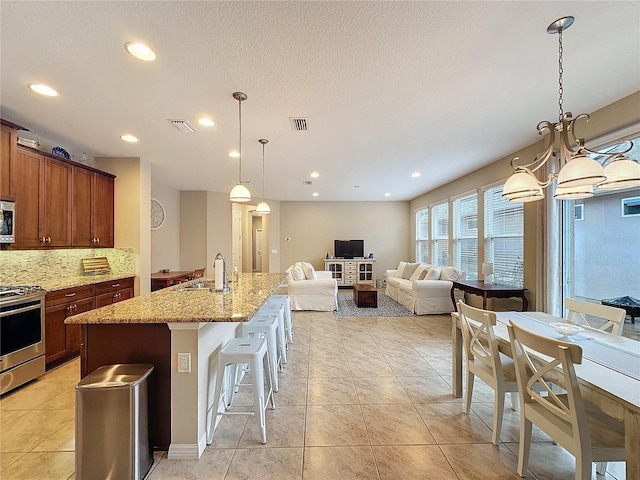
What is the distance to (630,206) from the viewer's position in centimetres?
277

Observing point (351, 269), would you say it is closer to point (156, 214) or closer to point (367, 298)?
point (367, 298)

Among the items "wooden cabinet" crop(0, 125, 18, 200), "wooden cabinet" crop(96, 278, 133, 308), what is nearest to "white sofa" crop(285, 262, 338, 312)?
"wooden cabinet" crop(96, 278, 133, 308)

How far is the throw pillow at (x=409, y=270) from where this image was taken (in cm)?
726

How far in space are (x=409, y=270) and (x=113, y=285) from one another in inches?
244

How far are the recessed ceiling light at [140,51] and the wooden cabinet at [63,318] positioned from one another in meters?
2.67

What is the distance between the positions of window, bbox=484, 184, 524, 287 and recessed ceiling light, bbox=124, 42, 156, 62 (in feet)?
15.7

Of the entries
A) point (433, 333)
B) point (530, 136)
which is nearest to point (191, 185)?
point (433, 333)

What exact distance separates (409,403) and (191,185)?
623 cm

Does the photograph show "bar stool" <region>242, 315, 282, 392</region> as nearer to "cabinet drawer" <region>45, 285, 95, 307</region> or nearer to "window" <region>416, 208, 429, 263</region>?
"cabinet drawer" <region>45, 285, 95, 307</region>

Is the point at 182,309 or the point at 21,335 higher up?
the point at 182,309

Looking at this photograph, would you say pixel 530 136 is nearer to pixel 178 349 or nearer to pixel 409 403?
pixel 409 403

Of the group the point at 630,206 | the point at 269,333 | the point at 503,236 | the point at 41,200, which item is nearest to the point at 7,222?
the point at 41,200

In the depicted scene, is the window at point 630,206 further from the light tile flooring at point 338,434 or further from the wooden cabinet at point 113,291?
the wooden cabinet at point 113,291

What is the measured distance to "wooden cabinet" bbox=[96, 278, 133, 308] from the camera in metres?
3.78
